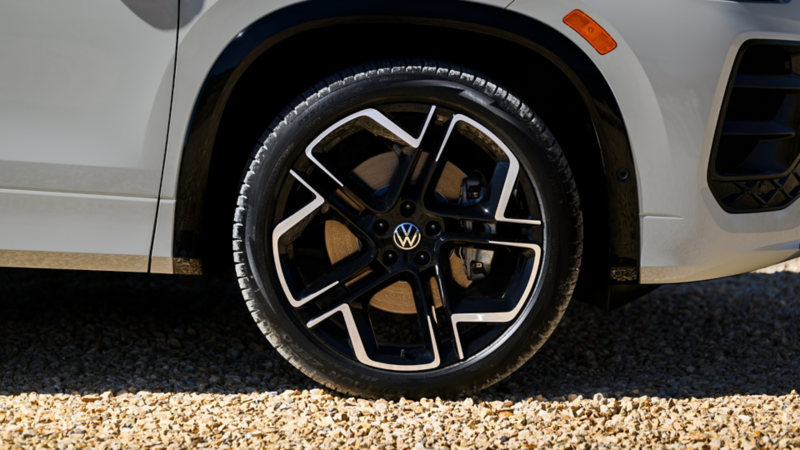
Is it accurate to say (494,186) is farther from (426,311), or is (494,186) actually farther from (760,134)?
(760,134)

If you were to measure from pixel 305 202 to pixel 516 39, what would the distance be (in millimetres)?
776

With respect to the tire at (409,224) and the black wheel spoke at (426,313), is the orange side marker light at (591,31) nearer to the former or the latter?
the tire at (409,224)

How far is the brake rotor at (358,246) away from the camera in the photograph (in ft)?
6.88

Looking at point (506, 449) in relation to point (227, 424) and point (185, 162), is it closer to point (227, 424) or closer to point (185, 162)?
point (227, 424)

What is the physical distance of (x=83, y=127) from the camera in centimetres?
184

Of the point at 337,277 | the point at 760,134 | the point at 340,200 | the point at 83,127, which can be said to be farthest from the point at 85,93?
the point at 760,134

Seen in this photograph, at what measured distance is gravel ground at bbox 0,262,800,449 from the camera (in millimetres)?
1896

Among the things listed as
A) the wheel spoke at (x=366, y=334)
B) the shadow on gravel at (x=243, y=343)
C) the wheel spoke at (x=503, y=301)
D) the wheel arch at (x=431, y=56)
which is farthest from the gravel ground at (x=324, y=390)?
the wheel arch at (x=431, y=56)

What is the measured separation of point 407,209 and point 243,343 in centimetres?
97

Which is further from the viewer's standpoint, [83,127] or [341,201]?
[341,201]

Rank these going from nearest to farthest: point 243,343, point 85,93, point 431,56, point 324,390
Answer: point 85,93
point 431,56
point 324,390
point 243,343

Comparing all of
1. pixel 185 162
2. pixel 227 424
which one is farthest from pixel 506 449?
pixel 185 162

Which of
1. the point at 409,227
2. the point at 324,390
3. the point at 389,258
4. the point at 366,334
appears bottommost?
the point at 324,390

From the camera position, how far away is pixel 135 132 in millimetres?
1855
